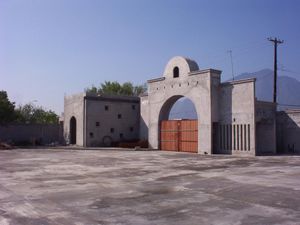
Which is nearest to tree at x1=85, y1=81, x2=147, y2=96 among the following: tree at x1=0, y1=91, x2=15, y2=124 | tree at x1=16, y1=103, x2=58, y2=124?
tree at x1=16, y1=103, x2=58, y2=124

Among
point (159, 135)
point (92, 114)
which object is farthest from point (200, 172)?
point (92, 114)

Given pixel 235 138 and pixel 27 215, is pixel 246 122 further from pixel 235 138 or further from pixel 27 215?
pixel 27 215

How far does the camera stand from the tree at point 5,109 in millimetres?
42000

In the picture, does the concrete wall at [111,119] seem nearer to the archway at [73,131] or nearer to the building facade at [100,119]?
the building facade at [100,119]

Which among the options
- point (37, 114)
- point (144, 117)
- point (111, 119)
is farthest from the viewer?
point (37, 114)

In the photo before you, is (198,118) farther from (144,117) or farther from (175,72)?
(144,117)

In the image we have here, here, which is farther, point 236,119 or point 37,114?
point 37,114

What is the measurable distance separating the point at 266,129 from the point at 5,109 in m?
26.2

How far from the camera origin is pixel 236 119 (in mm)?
29906

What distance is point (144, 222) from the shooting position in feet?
27.5

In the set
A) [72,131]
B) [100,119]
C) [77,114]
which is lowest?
[72,131]

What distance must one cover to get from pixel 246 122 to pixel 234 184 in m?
16.1

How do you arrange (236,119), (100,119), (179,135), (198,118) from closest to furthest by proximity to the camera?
(236,119), (198,118), (179,135), (100,119)

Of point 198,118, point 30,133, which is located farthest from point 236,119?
point 30,133
